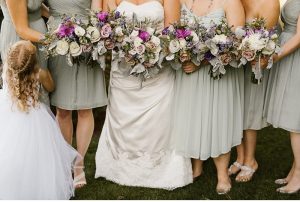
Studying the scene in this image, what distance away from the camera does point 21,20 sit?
5074mm

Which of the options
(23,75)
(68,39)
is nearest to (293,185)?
(68,39)

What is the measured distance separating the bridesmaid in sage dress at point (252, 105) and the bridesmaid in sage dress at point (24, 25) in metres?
2.09

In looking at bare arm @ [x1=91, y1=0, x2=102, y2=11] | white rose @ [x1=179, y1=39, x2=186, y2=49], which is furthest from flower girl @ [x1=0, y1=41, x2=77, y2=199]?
white rose @ [x1=179, y1=39, x2=186, y2=49]

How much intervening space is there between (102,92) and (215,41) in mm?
1428

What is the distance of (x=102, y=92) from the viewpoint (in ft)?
18.4

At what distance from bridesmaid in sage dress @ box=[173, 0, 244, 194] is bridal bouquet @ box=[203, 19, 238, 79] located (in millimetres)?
205

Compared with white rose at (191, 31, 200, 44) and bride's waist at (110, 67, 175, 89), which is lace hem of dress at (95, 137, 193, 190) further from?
white rose at (191, 31, 200, 44)

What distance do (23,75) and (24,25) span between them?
736 mm

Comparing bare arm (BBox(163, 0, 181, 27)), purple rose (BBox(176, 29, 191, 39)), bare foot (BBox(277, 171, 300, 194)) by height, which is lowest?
bare foot (BBox(277, 171, 300, 194))

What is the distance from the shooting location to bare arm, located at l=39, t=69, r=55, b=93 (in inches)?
198

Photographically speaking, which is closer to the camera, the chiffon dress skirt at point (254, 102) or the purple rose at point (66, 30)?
the purple rose at point (66, 30)

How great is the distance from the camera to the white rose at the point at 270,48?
486 cm

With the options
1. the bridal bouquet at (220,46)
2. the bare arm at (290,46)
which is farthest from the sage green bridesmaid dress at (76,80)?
the bare arm at (290,46)

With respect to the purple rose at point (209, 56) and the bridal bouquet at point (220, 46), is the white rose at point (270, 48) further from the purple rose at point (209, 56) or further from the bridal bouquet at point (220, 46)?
the purple rose at point (209, 56)
